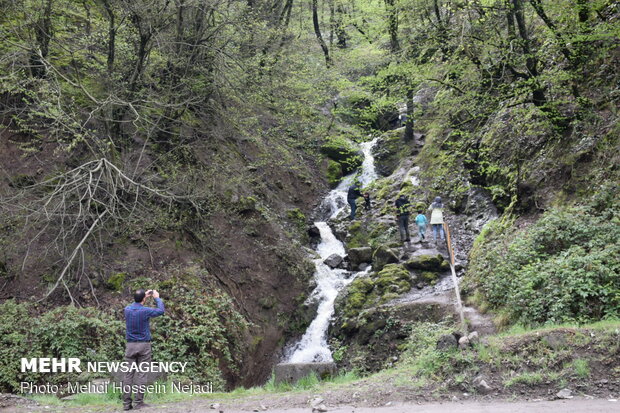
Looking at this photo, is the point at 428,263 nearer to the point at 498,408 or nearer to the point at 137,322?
the point at 498,408

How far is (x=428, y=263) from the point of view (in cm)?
1397

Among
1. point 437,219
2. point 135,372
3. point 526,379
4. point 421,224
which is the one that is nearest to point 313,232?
point 421,224

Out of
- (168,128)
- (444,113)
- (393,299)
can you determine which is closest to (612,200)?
(444,113)

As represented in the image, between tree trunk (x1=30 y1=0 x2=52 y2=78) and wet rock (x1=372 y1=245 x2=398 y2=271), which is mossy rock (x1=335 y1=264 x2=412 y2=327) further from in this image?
tree trunk (x1=30 y1=0 x2=52 y2=78)

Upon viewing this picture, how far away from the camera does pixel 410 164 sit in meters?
21.6

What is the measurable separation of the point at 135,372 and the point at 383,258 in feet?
32.5

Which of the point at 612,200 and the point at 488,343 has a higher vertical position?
the point at 612,200

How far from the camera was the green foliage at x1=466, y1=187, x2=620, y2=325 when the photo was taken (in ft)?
25.6

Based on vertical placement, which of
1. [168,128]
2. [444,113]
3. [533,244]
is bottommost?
[533,244]

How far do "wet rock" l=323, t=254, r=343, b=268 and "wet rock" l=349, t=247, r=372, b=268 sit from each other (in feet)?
1.52

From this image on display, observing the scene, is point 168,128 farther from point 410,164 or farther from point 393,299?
point 410,164

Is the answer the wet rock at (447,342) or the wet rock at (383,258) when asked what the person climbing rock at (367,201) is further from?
the wet rock at (447,342)

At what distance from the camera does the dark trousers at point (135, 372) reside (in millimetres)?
6246

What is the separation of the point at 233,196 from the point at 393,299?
6.41 m
